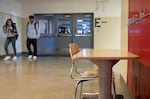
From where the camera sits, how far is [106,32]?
40.5 feet

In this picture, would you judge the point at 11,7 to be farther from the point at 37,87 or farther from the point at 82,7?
the point at 37,87

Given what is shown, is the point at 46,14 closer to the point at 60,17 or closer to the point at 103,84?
the point at 60,17

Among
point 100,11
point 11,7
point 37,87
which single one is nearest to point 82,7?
point 100,11

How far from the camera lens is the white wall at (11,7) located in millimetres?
10647

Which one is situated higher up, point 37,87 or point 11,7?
point 11,7

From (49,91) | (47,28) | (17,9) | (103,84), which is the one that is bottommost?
(49,91)

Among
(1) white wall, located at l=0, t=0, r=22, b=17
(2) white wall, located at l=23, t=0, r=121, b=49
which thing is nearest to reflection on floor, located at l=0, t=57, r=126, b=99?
(1) white wall, located at l=0, t=0, r=22, b=17

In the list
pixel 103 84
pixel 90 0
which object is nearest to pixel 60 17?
pixel 90 0

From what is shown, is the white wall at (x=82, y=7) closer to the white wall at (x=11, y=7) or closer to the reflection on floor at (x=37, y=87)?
the white wall at (x=11, y=7)

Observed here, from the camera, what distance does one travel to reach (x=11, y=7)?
11.6 m

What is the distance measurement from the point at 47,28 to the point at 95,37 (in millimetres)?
2425

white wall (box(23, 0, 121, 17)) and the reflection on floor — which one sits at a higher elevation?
white wall (box(23, 0, 121, 17))

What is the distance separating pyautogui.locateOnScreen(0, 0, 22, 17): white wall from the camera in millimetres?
10647

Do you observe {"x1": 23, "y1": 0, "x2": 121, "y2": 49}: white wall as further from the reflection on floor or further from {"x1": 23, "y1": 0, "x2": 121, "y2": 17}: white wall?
the reflection on floor
